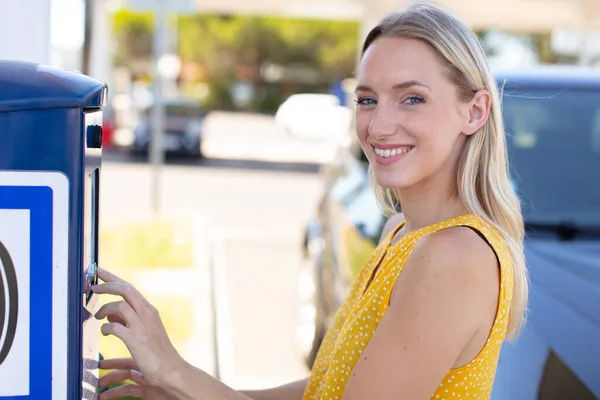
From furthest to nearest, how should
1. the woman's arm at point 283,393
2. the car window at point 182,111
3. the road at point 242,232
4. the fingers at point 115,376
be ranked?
the car window at point 182,111, the road at point 242,232, the woman's arm at point 283,393, the fingers at point 115,376

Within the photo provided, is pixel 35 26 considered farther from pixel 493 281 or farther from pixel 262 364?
pixel 262 364

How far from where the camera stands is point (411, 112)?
1.80 metres

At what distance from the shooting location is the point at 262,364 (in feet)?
19.7

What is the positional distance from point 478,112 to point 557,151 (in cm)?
220

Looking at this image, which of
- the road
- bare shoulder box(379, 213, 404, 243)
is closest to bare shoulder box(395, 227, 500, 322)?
bare shoulder box(379, 213, 404, 243)

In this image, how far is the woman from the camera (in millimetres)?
1624

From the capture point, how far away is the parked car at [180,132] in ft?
67.8

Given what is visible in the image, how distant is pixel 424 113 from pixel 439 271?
34cm

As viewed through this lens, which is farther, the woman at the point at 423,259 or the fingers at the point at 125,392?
the fingers at the point at 125,392

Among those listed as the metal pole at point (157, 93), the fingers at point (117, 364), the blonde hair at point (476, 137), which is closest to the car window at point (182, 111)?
the metal pole at point (157, 93)

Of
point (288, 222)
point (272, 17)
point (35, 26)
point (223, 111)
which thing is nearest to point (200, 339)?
point (35, 26)

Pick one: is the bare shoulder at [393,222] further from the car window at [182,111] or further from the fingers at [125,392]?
the car window at [182,111]

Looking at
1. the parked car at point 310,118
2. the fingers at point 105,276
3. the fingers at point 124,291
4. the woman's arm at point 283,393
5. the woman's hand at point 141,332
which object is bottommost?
the woman's arm at point 283,393

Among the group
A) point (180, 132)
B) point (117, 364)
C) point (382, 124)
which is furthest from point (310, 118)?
point (382, 124)
